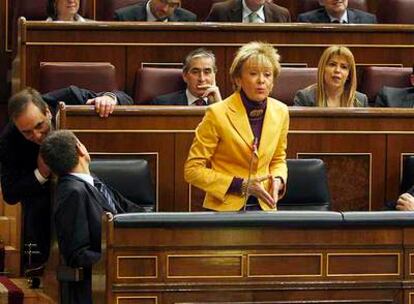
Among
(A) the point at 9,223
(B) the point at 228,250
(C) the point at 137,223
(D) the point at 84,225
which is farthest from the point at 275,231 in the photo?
(A) the point at 9,223

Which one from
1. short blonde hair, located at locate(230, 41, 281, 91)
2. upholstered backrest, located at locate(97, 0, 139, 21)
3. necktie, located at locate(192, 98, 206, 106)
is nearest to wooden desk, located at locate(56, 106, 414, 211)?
necktie, located at locate(192, 98, 206, 106)

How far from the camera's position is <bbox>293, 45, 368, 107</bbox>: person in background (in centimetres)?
380

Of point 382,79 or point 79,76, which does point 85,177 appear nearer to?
point 79,76

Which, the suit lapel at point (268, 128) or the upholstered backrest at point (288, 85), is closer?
the suit lapel at point (268, 128)

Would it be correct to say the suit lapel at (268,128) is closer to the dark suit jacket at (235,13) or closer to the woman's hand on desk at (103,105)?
the woman's hand on desk at (103,105)

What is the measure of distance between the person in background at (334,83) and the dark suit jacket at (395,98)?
0.17 metres

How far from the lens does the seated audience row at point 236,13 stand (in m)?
4.54

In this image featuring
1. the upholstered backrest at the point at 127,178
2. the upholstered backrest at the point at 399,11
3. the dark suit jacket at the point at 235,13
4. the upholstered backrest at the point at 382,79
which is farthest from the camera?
the upholstered backrest at the point at 399,11

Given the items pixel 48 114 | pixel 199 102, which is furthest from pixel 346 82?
pixel 48 114

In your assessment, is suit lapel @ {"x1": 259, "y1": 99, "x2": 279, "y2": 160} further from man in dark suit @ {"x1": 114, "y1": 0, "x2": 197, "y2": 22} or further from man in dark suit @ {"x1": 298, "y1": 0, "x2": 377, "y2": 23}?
man in dark suit @ {"x1": 298, "y1": 0, "x2": 377, "y2": 23}

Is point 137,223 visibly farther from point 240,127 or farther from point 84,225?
point 240,127

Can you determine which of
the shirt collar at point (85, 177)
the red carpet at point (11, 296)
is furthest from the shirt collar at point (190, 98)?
the shirt collar at point (85, 177)

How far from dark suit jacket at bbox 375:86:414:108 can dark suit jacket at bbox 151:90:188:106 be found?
63cm

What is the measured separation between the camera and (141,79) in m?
4.04
